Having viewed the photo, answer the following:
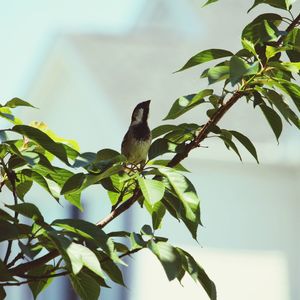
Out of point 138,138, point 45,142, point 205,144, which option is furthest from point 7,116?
point 205,144

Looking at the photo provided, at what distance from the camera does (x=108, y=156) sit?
61cm

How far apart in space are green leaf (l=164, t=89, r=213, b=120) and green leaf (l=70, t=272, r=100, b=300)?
143 millimetres

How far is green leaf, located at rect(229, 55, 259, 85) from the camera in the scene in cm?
53

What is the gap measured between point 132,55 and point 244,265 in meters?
1.10

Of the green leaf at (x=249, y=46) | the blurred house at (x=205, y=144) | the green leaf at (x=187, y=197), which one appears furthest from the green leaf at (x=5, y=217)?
the blurred house at (x=205, y=144)

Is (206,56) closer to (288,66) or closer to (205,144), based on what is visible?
(288,66)

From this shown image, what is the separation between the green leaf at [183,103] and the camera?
60cm

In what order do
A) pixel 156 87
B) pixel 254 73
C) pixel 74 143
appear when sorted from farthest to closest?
pixel 156 87
pixel 74 143
pixel 254 73

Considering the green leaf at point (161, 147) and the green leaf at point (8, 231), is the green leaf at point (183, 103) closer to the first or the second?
the green leaf at point (161, 147)

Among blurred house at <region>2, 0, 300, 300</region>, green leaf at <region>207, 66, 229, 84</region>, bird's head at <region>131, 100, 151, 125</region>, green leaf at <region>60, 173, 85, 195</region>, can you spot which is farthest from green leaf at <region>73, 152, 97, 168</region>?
blurred house at <region>2, 0, 300, 300</region>

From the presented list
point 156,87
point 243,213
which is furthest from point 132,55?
point 243,213

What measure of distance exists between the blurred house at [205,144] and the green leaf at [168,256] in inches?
109

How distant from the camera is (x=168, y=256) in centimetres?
54

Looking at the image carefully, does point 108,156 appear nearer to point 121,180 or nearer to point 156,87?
point 121,180
